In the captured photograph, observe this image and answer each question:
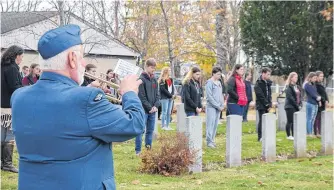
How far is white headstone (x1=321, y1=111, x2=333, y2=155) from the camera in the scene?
1367 cm

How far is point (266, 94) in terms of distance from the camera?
48.9 feet

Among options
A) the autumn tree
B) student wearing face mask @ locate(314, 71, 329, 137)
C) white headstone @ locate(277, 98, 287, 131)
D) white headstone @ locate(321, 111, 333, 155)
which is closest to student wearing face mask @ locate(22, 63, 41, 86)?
white headstone @ locate(321, 111, 333, 155)

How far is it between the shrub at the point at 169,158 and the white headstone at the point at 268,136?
260cm

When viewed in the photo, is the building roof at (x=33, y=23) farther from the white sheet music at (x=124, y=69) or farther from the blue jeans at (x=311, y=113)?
the white sheet music at (x=124, y=69)

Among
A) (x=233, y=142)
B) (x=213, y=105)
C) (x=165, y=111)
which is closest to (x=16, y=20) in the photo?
(x=165, y=111)

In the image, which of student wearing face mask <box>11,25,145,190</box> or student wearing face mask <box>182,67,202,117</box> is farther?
student wearing face mask <box>182,67,202,117</box>

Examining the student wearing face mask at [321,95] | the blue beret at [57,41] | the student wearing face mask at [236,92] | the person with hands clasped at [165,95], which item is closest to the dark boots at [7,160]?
the student wearing face mask at [236,92]

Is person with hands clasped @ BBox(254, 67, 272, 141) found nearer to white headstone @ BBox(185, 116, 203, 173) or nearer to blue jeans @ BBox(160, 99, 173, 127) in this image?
blue jeans @ BBox(160, 99, 173, 127)

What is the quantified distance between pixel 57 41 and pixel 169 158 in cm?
629

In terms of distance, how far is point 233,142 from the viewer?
36.6 ft

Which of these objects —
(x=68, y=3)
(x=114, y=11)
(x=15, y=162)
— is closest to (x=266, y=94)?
(x=15, y=162)

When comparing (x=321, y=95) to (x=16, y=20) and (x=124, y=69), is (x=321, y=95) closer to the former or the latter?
(x=124, y=69)

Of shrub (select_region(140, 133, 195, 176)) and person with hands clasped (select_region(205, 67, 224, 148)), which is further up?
person with hands clasped (select_region(205, 67, 224, 148))

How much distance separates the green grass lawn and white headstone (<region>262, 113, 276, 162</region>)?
0.68ft
